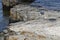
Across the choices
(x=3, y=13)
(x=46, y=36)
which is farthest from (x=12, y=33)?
(x=3, y=13)

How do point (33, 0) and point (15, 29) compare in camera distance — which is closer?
point (15, 29)

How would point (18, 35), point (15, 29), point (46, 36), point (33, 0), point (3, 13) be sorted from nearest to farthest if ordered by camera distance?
1. point (46, 36)
2. point (18, 35)
3. point (15, 29)
4. point (33, 0)
5. point (3, 13)

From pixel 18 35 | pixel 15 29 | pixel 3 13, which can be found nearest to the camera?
pixel 18 35

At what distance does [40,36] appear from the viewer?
12.1ft

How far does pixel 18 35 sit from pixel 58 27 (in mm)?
902

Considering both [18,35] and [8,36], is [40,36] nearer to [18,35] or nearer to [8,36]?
[18,35]

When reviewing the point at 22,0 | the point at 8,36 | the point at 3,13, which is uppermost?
the point at 8,36

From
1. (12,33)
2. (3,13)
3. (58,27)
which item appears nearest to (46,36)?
(58,27)

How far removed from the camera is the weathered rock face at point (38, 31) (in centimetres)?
368

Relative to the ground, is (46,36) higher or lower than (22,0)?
higher

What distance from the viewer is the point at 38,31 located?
392 centimetres

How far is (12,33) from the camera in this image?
13.3 feet

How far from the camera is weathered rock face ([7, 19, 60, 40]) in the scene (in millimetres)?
3678

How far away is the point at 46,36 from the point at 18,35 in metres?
0.62
